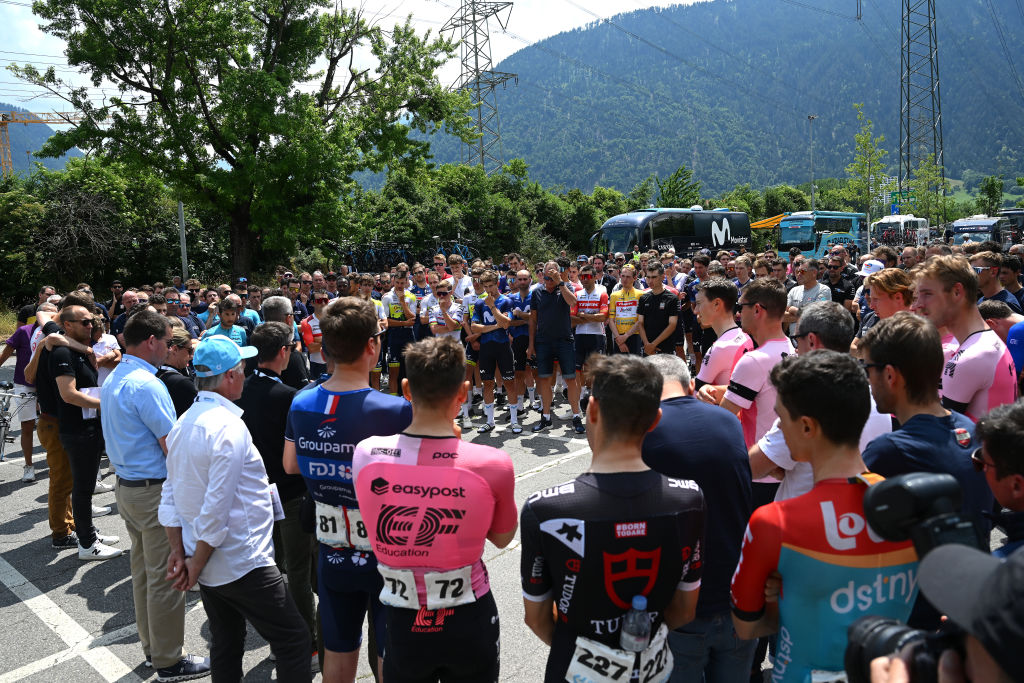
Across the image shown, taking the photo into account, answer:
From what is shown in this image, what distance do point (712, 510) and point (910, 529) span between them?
141 cm

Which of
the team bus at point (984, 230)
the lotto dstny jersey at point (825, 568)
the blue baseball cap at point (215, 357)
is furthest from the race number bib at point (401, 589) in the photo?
the team bus at point (984, 230)

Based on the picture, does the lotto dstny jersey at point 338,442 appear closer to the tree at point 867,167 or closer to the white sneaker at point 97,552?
the white sneaker at point 97,552

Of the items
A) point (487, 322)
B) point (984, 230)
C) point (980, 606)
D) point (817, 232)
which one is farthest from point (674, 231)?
point (980, 606)

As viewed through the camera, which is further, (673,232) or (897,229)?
(897,229)

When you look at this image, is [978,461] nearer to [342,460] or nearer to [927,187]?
[342,460]

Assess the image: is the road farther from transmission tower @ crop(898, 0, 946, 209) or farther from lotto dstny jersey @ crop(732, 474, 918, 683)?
transmission tower @ crop(898, 0, 946, 209)

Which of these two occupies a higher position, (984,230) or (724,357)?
(724,357)

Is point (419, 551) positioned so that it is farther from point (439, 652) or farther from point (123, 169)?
point (123, 169)

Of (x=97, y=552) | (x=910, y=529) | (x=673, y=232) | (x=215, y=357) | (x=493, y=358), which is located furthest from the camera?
(x=673, y=232)

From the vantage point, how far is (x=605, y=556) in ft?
6.83

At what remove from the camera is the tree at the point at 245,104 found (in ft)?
63.2

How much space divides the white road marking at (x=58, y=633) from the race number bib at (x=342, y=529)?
1.95 m

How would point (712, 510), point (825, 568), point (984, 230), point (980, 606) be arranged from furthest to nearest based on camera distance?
point (984, 230), point (712, 510), point (825, 568), point (980, 606)

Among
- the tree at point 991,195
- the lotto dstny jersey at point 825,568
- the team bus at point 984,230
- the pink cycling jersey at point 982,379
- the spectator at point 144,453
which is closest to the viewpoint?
the lotto dstny jersey at point 825,568
